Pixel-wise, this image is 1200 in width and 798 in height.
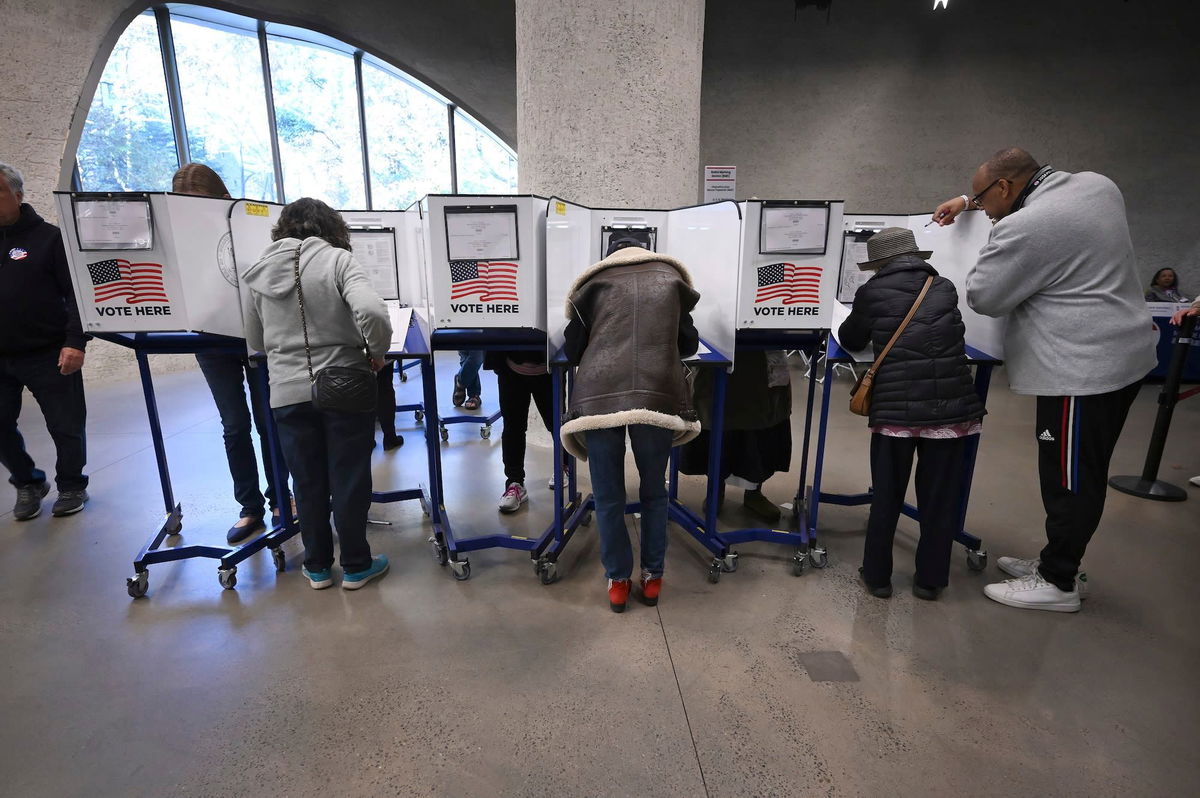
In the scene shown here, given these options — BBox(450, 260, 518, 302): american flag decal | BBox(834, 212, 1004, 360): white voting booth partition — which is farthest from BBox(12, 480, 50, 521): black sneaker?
BBox(834, 212, 1004, 360): white voting booth partition

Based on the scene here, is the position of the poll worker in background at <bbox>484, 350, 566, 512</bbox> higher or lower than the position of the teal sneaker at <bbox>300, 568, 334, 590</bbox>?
higher

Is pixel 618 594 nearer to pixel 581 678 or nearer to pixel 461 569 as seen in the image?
pixel 581 678

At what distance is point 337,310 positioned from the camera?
1925 mm

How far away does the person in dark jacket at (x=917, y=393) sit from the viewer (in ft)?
6.33

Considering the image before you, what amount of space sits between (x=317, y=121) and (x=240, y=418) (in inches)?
255

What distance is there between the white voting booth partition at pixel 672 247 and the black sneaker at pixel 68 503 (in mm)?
2621

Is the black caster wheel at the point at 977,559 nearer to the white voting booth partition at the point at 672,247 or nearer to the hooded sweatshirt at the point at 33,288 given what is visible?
the white voting booth partition at the point at 672,247

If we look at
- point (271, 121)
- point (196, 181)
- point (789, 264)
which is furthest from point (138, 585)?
point (271, 121)

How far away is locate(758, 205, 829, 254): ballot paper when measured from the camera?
207cm

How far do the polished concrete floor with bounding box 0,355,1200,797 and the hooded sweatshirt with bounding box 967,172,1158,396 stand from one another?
94 cm

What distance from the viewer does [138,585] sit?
84.8 inches

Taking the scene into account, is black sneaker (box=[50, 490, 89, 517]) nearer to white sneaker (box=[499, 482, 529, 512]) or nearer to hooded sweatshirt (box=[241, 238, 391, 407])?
hooded sweatshirt (box=[241, 238, 391, 407])

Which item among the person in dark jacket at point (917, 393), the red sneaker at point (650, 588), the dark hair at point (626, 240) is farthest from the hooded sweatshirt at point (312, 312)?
the person in dark jacket at point (917, 393)

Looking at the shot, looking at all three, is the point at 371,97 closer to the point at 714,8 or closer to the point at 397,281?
the point at 714,8
